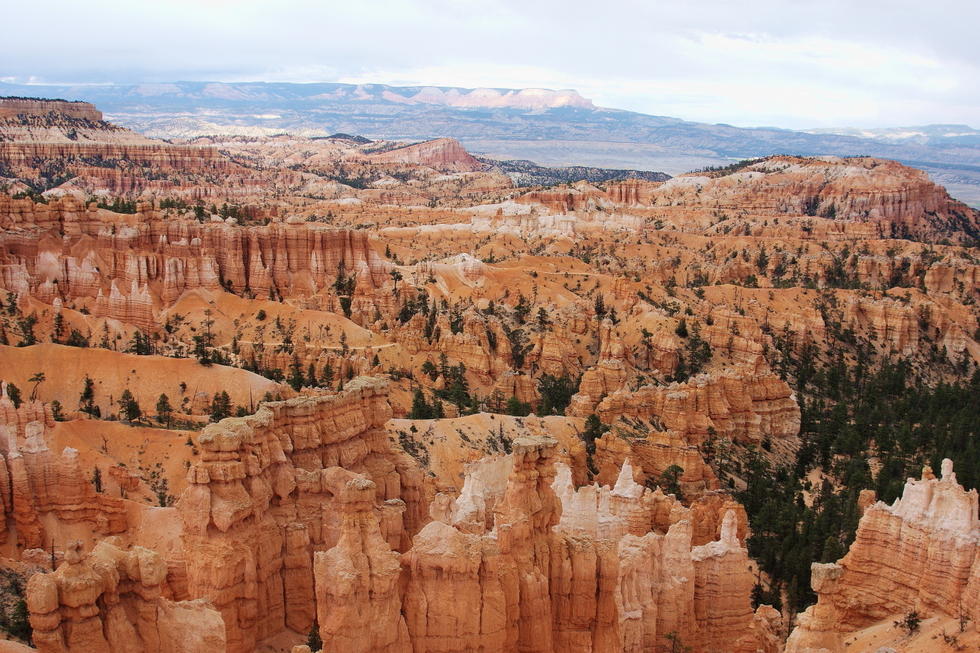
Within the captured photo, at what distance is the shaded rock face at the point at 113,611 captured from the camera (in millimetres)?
15961

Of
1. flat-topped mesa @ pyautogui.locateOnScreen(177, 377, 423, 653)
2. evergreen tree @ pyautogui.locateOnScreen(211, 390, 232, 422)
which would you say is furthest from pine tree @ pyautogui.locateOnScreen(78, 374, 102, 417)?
flat-topped mesa @ pyautogui.locateOnScreen(177, 377, 423, 653)

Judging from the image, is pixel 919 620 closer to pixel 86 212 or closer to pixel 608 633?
pixel 608 633

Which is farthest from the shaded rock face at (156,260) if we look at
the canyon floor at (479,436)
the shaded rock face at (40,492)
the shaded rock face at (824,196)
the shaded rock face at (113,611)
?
the shaded rock face at (824,196)

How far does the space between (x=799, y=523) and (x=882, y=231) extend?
94123mm

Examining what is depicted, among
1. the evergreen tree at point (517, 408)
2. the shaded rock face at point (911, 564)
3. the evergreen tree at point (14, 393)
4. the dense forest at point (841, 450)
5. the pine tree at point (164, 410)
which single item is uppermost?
the shaded rock face at point (911, 564)

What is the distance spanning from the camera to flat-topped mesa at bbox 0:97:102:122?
5837 inches

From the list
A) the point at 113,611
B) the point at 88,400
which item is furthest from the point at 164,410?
the point at 113,611

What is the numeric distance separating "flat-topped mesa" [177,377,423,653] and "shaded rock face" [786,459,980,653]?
38.5 feet

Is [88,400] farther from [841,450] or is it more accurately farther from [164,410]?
[841,450]

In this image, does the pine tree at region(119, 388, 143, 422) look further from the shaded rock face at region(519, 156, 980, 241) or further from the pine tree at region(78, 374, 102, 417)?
the shaded rock face at region(519, 156, 980, 241)

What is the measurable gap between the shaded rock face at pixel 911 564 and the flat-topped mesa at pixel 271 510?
11725 mm

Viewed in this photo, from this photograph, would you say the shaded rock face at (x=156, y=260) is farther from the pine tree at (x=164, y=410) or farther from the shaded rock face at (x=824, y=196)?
the shaded rock face at (x=824, y=196)

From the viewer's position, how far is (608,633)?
20.8m

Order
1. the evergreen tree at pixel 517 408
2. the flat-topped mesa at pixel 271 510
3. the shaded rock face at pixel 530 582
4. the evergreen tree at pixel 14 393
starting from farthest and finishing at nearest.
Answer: the evergreen tree at pixel 517 408, the evergreen tree at pixel 14 393, the flat-topped mesa at pixel 271 510, the shaded rock face at pixel 530 582
